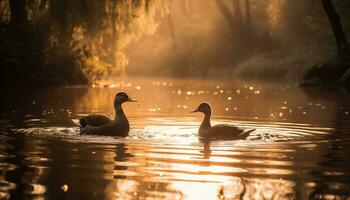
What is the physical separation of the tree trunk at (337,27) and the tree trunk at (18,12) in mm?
15600

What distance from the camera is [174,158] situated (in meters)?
12.1

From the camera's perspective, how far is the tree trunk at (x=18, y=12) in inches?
1417

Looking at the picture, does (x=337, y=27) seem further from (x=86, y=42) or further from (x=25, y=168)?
(x=25, y=168)

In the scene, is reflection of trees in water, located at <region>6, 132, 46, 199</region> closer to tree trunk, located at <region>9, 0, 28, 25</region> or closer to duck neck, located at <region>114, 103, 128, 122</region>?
duck neck, located at <region>114, 103, 128, 122</region>

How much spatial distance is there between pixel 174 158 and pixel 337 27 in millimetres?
31220

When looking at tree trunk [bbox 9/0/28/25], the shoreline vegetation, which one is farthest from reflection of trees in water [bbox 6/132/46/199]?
tree trunk [bbox 9/0/28/25]

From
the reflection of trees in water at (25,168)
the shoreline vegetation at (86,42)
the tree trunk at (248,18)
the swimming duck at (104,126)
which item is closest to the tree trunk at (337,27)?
the shoreline vegetation at (86,42)

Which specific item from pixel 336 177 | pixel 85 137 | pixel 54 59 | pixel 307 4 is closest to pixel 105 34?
pixel 54 59

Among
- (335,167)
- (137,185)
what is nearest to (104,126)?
(335,167)

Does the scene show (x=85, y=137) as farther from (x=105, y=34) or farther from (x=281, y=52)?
(x=281, y=52)

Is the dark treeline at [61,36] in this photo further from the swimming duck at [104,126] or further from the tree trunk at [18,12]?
the swimming duck at [104,126]

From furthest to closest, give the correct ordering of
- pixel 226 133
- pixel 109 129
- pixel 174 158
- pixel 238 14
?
pixel 238 14, pixel 109 129, pixel 226 133, pixel 174 158

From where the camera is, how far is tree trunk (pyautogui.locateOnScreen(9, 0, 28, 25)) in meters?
36.0

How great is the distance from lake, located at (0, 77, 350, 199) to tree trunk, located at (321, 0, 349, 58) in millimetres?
19134
